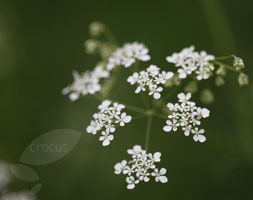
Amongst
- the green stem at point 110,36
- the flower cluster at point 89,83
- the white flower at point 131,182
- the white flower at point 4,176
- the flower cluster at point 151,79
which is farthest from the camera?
the green stem at point 110,36

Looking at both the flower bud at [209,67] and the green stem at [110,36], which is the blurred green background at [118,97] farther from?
the flower bud at [209,67]

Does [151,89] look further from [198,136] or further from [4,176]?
[4,176]

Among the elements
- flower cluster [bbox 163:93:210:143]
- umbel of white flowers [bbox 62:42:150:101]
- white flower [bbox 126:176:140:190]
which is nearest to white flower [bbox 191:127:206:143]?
flower cluster [bbox 163:93:210:143]

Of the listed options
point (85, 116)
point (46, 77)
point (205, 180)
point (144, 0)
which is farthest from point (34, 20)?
point (205, 180)

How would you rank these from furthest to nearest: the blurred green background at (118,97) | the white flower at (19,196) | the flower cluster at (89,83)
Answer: the blurred green background at (118,97)
the white flower at (19,196)
the flower cluster at (89,83)

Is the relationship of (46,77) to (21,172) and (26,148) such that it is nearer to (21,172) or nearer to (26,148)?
(26,148)

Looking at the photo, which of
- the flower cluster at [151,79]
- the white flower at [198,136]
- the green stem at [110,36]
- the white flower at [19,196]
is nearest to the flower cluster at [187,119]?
the white flower at [198,136]

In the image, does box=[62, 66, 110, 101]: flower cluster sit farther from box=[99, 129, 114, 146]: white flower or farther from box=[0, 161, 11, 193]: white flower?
box=[0, 161, 11, 193]: white flower

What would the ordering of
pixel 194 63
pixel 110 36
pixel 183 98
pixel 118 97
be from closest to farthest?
pixel 183 98 → pixel 194 63 → pixel 118 97 → pixel 110 36

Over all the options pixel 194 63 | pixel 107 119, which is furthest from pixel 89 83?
pixel 194 63
